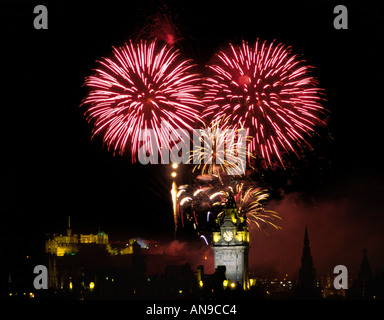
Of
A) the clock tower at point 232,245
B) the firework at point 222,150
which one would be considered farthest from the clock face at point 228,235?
the firework at point 222,150

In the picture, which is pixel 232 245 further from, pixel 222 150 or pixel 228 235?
pixel 222 150

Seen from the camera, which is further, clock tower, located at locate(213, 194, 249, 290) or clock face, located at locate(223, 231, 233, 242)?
clock face, located at locate(223, 231, 233, 242)

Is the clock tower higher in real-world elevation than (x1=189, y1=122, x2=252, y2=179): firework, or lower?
lower

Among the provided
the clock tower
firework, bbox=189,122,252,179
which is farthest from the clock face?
firework, bbox=189,122,252,179

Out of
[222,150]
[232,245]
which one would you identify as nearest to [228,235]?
[232,245]

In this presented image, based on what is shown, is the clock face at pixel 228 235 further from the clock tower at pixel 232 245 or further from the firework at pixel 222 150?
the firework at pixel 222 150

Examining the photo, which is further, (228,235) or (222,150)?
(228,235)

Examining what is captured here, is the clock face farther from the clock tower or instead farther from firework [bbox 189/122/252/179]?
firework [bbox 189/122/252/179]

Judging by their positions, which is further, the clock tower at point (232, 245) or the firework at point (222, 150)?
the clock tower at point (232, 245)

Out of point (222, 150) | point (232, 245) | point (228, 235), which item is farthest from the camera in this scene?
point (228, 235)
